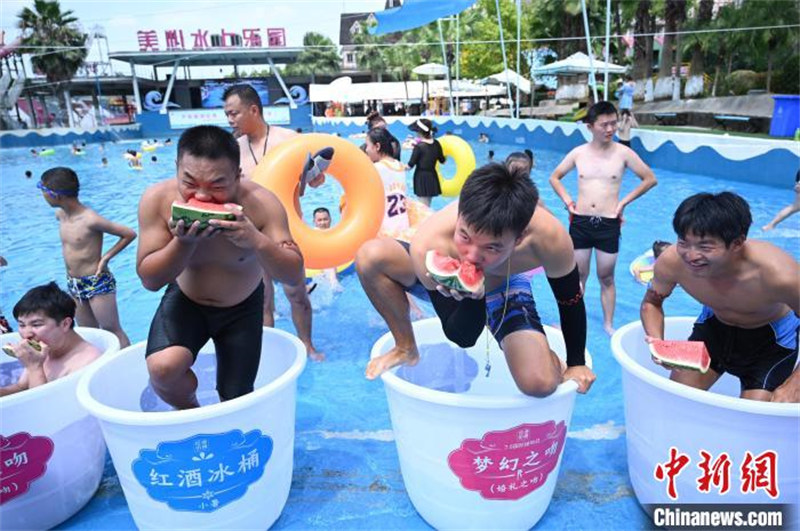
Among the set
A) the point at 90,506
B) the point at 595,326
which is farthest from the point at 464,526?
the point at 595,326

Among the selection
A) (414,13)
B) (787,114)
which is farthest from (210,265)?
(787,114)

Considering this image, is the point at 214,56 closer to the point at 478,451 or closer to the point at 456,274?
the point at 456,274

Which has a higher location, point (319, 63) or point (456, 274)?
point (319, 63)

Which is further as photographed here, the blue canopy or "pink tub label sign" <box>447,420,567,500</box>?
the blue canopy

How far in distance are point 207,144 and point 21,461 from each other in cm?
152

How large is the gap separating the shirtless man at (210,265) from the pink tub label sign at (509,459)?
1089 mm

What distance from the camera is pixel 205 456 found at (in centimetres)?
210

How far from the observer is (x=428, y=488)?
238 centimetres

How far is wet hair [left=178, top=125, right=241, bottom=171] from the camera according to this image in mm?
2107

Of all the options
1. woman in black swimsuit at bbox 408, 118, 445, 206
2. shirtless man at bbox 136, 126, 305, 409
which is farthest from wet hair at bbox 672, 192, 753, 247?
woman in black swimsuit at bbox 408, 118, 445, 206

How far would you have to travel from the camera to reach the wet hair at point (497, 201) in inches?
77.6

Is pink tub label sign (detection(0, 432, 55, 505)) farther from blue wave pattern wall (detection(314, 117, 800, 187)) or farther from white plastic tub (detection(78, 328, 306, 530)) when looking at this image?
blue wave pattern wall (detection(314, 117, 800, 187))

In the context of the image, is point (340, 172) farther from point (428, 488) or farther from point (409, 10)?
point (409, 10)

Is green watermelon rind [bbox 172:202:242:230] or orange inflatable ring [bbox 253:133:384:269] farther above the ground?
green watermelon rind [bbox 172:202:242:230]
